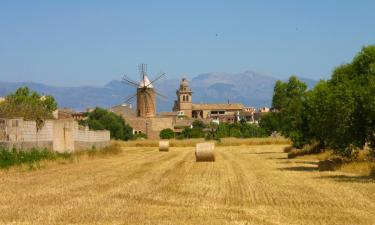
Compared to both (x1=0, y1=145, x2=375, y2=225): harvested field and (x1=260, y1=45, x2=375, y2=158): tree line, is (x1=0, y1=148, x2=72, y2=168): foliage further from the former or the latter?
(x1=260, y1=45, x2=375, y2=158): tree line

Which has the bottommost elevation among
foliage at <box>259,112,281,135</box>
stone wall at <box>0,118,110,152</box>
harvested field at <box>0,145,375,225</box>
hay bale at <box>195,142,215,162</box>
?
harvested field at <box>0,145,375,225</box>

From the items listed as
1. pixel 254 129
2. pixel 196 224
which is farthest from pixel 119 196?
pixel 254 129

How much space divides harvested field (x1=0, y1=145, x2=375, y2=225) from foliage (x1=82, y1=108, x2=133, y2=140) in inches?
4171

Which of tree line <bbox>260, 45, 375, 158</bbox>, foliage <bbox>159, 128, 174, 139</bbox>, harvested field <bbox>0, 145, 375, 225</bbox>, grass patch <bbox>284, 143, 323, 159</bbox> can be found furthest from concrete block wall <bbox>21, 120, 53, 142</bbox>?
foliage <bbox>159, 128, 174, 139</bbox>

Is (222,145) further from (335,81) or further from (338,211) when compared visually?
(338,211)

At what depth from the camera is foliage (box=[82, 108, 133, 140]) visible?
452 ft

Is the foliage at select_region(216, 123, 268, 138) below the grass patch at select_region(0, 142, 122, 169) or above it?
above

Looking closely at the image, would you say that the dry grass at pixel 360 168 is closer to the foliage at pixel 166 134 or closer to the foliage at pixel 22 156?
the foliage at pixel 22 156

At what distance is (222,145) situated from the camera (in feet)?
327

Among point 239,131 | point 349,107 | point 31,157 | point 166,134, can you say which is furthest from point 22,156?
point 166,134

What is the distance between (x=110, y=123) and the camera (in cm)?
14175

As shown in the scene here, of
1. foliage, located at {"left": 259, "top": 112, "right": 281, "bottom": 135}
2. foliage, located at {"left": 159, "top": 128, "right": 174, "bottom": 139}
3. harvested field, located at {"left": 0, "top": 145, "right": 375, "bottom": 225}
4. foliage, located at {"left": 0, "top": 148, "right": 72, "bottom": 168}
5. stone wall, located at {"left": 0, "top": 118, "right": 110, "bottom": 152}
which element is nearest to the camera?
harvested field, located at {"left": 0, "top": 145, "right": 375, "bottom": 225}

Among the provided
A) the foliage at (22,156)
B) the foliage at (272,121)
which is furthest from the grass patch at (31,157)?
the foliage at (272,121)

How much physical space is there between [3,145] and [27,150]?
259cm
